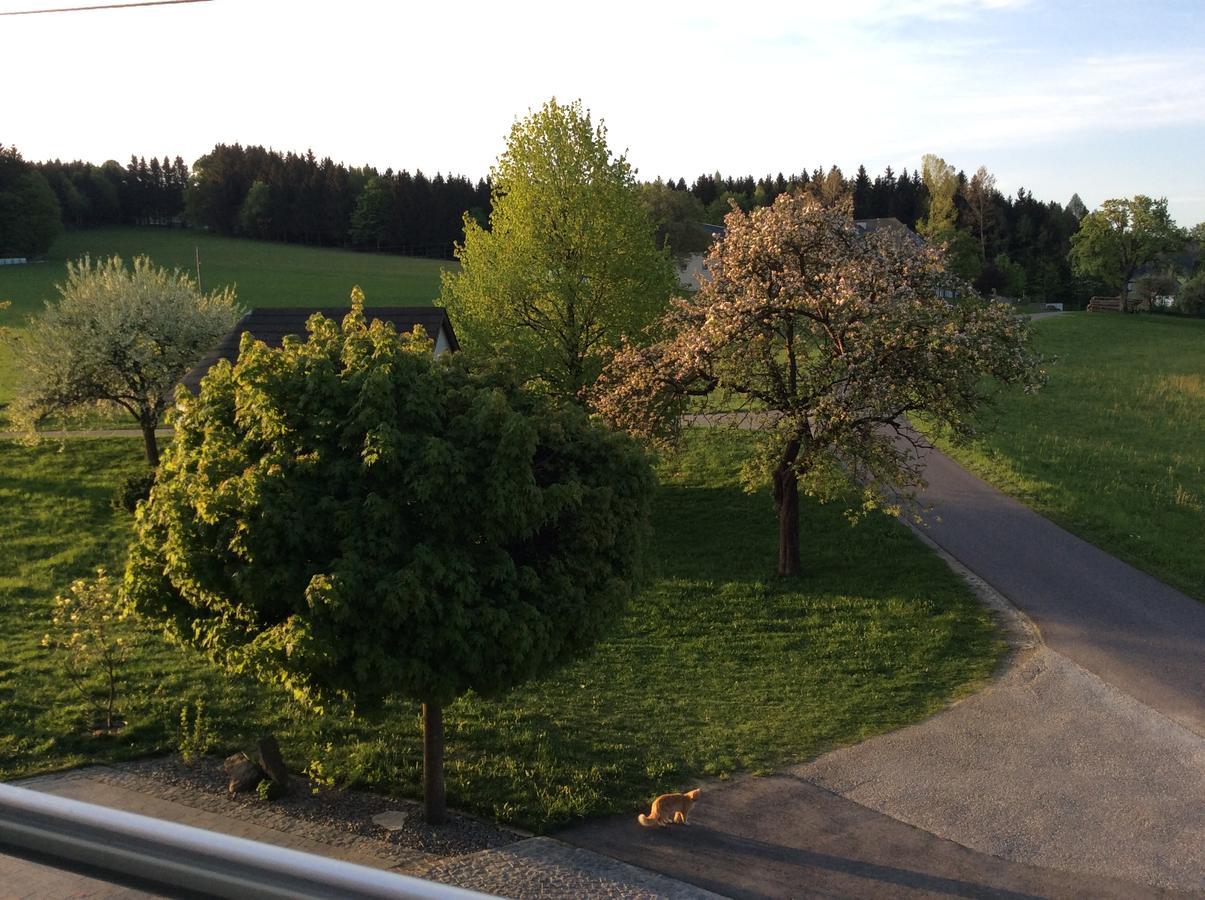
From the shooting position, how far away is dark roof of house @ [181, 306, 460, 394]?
29594 millimetres

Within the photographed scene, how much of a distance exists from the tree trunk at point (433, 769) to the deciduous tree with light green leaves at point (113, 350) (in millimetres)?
22260

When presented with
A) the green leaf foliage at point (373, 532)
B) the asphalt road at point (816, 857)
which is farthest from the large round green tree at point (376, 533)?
the asphalt road at point (816, 857)

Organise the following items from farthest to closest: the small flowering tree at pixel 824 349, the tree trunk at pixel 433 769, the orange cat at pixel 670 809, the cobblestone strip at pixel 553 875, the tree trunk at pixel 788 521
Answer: the tree trunk at pixel 788 521, the small flowering tree at pixel 824 349, the tree trunk at pixel 433 769, the orange cat at pixel 670 809, the cobblestone strip at pixel 553 875

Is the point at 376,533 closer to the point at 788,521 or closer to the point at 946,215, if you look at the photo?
the point at 788,521

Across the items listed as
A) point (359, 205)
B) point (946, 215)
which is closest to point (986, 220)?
point (946, 215)

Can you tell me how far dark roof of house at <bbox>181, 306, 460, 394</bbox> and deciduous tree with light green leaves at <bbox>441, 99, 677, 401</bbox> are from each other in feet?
13.1

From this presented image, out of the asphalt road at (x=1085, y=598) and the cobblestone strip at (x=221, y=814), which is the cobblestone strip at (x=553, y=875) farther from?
the asphalt road at (x=1085, y=598)

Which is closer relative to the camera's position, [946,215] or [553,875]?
[553,875]

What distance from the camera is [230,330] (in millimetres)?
32656

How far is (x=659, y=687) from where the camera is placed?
16.2 metres

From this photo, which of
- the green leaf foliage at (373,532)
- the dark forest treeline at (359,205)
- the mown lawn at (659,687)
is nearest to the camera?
the green leaf foliage at (373,532)

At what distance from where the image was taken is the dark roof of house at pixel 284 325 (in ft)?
97.1

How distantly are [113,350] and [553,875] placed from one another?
26.0 m

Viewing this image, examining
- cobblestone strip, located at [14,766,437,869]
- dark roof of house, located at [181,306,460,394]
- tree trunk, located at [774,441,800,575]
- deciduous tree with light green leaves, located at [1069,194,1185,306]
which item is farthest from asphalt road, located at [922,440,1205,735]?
deciduous tree with light green leaves, located at [1069,194,1185,306]
